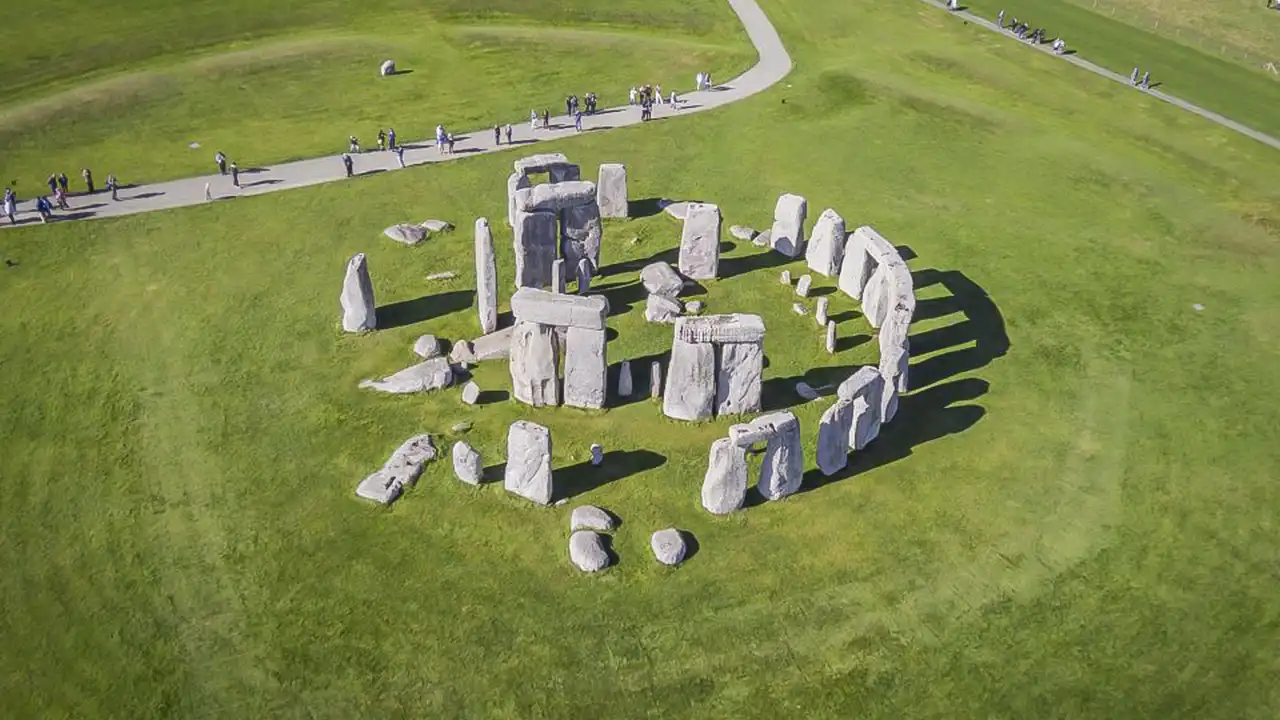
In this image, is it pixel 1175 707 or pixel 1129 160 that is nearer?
pixel 1175 707

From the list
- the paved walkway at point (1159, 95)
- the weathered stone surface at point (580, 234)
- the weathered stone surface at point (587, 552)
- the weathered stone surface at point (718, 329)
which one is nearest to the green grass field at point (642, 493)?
the weathered stone surface at point (587, 552)

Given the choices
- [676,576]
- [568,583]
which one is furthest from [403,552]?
[676,576]

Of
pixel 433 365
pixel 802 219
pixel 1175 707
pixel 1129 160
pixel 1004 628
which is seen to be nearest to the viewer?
pixel 1175 707

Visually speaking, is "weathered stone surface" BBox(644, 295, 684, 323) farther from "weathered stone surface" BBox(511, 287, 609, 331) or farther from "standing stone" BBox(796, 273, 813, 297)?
"weathered stone surface" BBox(511, 287, 609, 331)

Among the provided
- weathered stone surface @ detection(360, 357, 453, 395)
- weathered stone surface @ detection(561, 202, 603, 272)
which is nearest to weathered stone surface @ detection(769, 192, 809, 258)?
weathered stone surface @ detection(561, 202, 603, 272)

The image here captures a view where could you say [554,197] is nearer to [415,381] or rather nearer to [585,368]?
[585,368]

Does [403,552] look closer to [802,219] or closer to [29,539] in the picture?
[29,539]

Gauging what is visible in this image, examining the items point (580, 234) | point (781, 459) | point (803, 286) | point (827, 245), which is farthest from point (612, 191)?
A: point (781, 459)

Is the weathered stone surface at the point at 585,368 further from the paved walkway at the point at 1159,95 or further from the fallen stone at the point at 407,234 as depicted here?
the paved walkway at the point at 1159,95

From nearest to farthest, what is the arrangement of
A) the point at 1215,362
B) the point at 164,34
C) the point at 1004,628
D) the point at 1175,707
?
the point at 1175,707 < the point at 1004,628 < the point at 1215,362 < the point at 164,34
